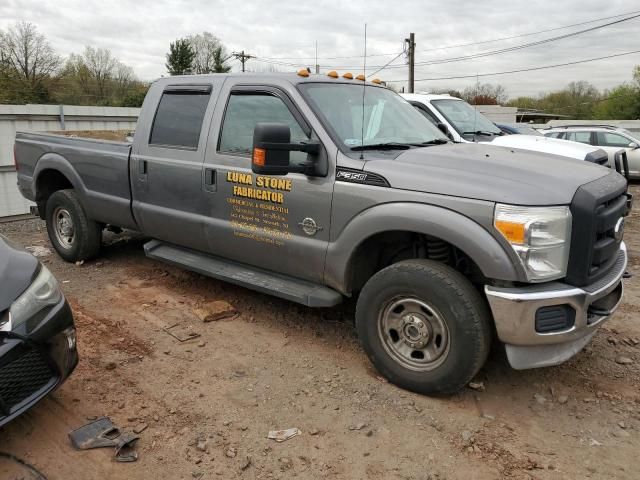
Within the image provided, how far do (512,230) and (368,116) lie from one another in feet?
5.56

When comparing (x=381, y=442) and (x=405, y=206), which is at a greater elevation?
(x=405, y=206)

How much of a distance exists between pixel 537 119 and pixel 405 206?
66.3 meters

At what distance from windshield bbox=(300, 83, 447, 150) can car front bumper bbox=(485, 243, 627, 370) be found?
150 cm

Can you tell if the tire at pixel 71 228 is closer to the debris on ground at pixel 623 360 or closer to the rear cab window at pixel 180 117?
the rear cab window at pixel 180 117

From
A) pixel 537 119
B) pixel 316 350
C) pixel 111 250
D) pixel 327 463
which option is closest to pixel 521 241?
pixel 327 463

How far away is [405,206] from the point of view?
320 centimetres

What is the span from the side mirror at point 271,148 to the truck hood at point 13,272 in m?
1.45

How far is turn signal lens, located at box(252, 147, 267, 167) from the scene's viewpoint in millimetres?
3314

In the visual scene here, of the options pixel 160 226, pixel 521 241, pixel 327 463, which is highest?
pixel 521 241

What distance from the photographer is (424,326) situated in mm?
3211

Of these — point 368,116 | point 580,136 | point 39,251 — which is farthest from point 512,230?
point 580,136

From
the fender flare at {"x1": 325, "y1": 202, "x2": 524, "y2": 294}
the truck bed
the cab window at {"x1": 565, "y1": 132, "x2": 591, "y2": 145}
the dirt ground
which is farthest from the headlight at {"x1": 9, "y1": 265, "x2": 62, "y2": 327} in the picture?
the cab window at {"x1": 565, "y1": 132, "x2": 591, "y2": 145}

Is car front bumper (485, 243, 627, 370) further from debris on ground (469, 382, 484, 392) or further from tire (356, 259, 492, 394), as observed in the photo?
debris on ground (469, 382, 484, 392)

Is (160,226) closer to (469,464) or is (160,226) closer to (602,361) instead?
(469,464)
